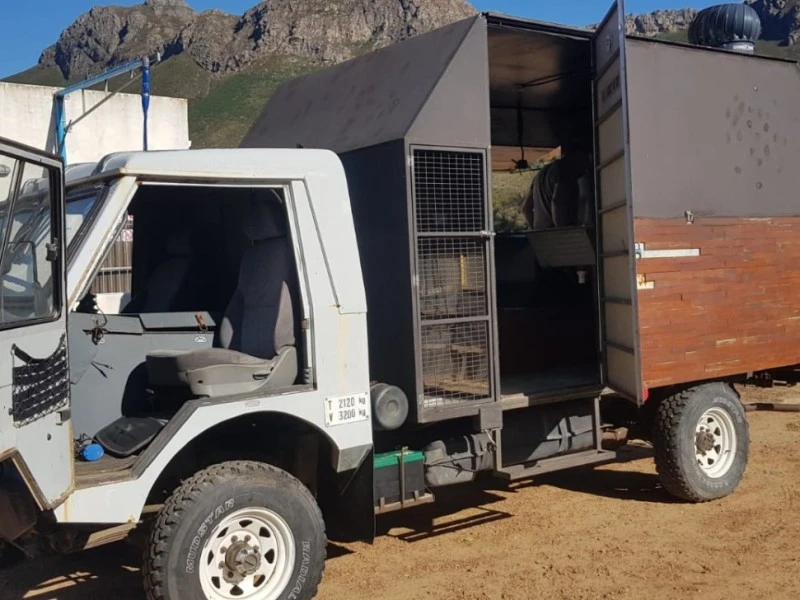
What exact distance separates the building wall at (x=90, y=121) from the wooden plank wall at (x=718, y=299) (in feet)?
47.0

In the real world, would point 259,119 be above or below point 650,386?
above

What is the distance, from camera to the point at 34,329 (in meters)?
3.84

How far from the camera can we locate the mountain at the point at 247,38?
194ft

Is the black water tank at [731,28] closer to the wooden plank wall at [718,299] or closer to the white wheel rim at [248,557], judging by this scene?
the wooden plank wall at [718,299]

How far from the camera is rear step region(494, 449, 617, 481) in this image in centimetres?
618

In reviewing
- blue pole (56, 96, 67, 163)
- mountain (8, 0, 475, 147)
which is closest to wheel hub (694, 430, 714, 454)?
blue pole (56, 96, 67, 163)

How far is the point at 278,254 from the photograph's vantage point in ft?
16.9

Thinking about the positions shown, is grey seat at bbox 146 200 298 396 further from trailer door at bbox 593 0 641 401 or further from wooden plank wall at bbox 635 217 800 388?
wooden plank wall at bbox 635 217 800 388

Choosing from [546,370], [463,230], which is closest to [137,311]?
[463,230]

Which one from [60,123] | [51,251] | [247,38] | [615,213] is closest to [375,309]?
[615,213]

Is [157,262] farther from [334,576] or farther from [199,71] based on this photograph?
[199,71]

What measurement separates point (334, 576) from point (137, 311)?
2048 mm

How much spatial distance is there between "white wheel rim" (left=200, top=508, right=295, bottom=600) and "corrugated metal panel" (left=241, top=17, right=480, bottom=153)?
7.72ft

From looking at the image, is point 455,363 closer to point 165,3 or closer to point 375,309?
point 375,309
